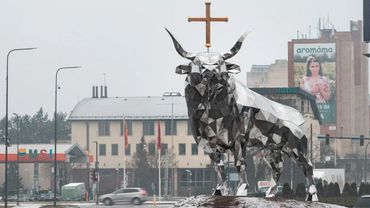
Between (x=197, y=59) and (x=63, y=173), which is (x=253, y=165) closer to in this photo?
(x=63, y=173)

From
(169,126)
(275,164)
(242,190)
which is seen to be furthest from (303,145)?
(169,126)

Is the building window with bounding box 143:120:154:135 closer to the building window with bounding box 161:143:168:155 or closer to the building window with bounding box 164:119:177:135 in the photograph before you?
the building window with bounding box 164:119:177:135

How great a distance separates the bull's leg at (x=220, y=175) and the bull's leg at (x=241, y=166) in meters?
0.41

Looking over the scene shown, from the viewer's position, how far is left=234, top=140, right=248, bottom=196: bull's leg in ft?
107

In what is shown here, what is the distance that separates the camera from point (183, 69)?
104 feet

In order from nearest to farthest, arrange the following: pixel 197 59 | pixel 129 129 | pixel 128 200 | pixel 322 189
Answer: pixel 197 59, pixel 322 189, pixel 128 200, pixel 129 129

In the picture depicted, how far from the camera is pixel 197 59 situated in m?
31.7

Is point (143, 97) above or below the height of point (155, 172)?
above

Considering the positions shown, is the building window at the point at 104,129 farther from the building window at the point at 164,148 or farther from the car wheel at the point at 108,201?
the car wheel at the point at 108,201

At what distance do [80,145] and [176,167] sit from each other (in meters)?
15.8

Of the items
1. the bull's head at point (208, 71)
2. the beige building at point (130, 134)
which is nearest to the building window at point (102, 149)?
the beige building at point (130, 134)

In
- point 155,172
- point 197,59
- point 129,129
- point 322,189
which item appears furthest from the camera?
point 129,129

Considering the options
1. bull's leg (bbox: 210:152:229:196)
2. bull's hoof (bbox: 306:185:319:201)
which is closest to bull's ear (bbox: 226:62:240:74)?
bull's leg (bbox: 210:152:229:196)

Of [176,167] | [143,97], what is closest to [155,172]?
[176,167]
